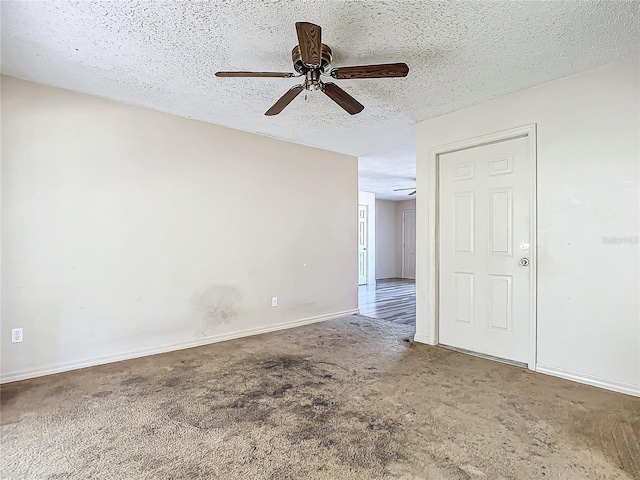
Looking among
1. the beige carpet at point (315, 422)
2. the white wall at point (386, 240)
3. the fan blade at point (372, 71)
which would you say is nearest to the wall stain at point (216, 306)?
the beige carpet at point (315, 422)

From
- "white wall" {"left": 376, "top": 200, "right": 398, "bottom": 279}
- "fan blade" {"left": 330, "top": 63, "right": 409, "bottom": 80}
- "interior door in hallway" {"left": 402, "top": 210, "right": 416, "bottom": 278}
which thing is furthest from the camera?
"interior door in hallway" {"left": 402, "top": 210, "right": 416, "bottom": 278}

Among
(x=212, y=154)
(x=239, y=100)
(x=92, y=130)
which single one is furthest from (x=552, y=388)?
(x=92, y=130)

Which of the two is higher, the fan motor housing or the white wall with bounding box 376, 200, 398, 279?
the fan motor housing

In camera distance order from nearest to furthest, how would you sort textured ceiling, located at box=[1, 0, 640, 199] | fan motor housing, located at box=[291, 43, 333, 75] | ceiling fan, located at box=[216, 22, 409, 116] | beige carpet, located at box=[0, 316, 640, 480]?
beige carpet, located at box=[0, 316, 640, 480] < ceiling fan, located at box=[216, 22, 409, 116] < textured ceiling, located at box=[1, 0, 640, 199] < fan motor housing, located at box=[291, 43, 333, 75]

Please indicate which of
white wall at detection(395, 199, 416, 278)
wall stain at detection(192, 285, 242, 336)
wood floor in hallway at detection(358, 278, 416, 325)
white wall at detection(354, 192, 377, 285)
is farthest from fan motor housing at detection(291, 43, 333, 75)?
white wall at detection(395, 199, 416, 278)

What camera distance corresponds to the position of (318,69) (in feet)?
7.61

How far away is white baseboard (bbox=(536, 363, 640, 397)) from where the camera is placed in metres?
2.48

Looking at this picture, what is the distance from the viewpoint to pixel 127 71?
274 centimetres

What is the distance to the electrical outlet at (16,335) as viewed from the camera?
280 centimetres

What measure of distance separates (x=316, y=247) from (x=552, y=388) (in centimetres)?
306

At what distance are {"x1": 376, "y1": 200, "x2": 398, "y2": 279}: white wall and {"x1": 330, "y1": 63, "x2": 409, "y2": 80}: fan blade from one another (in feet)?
26.1

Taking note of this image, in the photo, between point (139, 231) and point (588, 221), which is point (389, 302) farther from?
point (139, 231)

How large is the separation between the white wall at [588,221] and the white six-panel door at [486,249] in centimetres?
17

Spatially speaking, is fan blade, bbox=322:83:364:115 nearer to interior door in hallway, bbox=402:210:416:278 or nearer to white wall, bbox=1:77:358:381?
white wall, bbox=1:77:358:381
